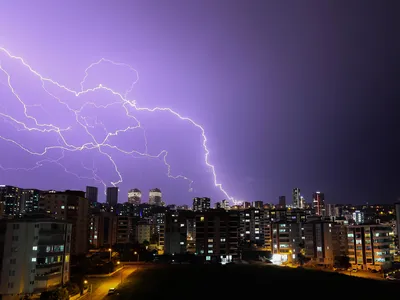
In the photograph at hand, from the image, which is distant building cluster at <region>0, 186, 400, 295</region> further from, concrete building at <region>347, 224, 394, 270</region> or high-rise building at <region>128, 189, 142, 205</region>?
high-rise building at <region>128, 189, 142, 205</region>

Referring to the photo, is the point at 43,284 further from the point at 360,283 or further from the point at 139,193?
the point at 139,193

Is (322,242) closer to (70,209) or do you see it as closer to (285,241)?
(285,241)

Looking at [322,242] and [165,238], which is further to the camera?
[165,238]

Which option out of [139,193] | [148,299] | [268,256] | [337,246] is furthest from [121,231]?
[139,193]

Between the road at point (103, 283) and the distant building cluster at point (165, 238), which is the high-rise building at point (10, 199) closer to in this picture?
the distant building cluster at point (165, 238)

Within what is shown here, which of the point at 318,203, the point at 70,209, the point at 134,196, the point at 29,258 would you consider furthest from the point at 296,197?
the point at 29,258

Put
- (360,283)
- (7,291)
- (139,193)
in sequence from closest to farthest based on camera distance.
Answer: (7,291)
(360,283)
(139,193)

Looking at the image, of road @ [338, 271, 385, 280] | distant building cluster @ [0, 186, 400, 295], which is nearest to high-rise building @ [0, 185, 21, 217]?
distant building cluster @ [0, 186, 400, 295]
